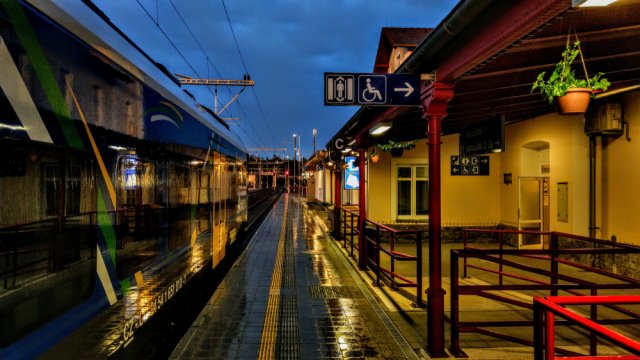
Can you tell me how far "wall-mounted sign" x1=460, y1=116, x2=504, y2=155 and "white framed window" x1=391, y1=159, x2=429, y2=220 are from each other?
6.21 metres

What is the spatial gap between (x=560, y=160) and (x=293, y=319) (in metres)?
7.37

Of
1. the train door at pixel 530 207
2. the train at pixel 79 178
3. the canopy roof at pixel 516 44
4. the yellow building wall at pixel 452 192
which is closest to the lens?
the train at pixel 79 178

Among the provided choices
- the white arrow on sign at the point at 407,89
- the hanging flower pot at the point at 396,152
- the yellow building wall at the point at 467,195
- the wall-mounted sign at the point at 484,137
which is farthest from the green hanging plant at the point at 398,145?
the white arrow on sign at the point at 407,89

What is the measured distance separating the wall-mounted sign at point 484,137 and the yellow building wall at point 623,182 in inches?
147

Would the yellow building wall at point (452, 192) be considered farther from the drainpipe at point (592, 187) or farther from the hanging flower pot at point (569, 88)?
the hanging flower pot at point (569, 88)

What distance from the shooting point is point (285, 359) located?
4215 millimetres

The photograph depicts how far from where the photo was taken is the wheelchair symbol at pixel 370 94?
4738 millimetres

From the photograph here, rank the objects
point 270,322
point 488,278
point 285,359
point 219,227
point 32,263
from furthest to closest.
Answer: point 219,227, point 488,278, point 270,322, point 285,359, point 32,263

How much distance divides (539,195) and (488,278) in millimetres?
3562

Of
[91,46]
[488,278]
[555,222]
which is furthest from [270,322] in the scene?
[555,222]

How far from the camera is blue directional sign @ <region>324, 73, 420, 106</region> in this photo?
4.74 meters

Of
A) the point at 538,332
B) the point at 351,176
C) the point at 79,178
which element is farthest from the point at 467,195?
the point at 79,178

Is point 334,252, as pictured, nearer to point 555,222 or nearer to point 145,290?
point 555,222

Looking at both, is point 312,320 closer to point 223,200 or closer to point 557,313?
point 557,313
